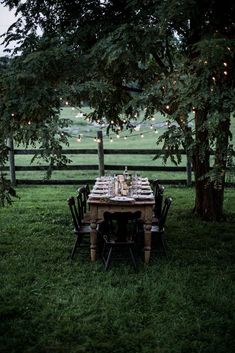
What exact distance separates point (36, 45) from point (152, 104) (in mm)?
1940

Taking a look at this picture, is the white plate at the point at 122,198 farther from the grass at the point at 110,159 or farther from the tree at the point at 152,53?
the grass at the point at 110,159

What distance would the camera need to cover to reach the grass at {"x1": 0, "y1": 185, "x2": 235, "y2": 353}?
509 cm

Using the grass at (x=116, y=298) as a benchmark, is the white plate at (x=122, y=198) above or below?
above

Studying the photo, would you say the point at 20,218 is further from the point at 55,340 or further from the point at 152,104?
the point at 55,340

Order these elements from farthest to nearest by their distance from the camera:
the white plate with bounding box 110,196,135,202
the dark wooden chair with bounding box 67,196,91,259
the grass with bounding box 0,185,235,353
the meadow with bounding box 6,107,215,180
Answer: the meadow with bounding box 6,107,215,180 → the dark wooden chair with bounding box 67,196,91,259 → the white plate with bounding box 110,196,135,202 → the grass with bounding box 0,185,235,353

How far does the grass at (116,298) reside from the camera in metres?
5.09

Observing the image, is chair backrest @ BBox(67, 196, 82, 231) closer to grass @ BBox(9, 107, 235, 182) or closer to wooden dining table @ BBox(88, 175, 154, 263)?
wooden dining table @ BBox(88, 175, 154, 263)

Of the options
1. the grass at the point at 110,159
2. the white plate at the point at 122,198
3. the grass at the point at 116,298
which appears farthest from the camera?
the grass at the point at 110,159

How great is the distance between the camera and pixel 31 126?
246 inches

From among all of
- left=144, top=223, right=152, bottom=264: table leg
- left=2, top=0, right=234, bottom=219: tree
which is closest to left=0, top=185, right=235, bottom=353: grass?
left=144, top=223, right=152, bottom=264: table leg

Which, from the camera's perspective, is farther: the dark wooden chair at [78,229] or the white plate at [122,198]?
the dark wooden chair at [78,229]

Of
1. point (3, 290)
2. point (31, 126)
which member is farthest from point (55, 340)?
point (31, 126)

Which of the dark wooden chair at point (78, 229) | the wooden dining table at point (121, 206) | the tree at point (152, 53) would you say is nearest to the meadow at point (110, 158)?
the dark wooden chair at point (78, 229)

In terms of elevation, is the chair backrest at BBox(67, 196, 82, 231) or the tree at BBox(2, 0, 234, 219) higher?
the tree at BBox(2, 0, 234, 219)
